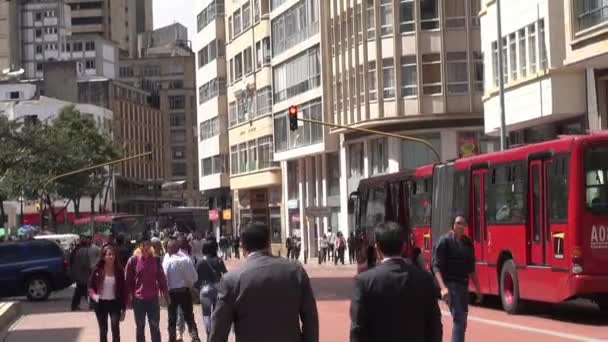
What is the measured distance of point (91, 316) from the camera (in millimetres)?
30078

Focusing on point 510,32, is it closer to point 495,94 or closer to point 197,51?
point 495,94

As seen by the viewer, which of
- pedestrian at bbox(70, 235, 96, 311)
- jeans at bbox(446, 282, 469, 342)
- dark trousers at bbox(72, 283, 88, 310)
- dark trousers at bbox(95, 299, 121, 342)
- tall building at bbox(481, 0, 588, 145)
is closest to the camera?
jeans at bbox(446, 282, 469, 342)

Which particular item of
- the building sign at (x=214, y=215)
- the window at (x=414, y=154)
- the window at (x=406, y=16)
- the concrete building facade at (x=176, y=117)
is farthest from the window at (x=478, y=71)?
the concrete building facade at (x=176, y=117)

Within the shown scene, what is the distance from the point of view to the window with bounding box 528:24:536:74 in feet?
141

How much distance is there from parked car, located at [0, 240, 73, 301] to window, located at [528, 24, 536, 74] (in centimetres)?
1569

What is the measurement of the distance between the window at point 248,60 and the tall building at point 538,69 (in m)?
40.6

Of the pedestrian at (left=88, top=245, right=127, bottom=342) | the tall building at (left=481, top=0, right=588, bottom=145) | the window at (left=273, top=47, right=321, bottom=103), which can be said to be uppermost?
the window at (left=273, top=47, right=321, bottom=103)

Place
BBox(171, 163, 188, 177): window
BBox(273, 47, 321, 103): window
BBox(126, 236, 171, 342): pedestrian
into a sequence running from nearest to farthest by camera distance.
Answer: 1. BBox(126, 236, 171, 342): pedestrian
2. BBox(273, 47, 321, 103): window
3. BBox(171, 163, 188, 177): window

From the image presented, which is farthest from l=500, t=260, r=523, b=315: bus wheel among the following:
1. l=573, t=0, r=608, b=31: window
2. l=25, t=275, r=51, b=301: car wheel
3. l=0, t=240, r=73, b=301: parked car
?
l=25, t=275, r=51, b=301: car wheel

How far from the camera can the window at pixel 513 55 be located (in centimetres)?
4522

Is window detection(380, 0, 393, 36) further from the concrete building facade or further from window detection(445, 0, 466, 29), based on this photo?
the concrete building facade

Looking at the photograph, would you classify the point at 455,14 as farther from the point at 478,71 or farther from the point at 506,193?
the point at 506,193

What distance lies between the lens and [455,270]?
16.2 meters

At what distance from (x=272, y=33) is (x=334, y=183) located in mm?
13154
